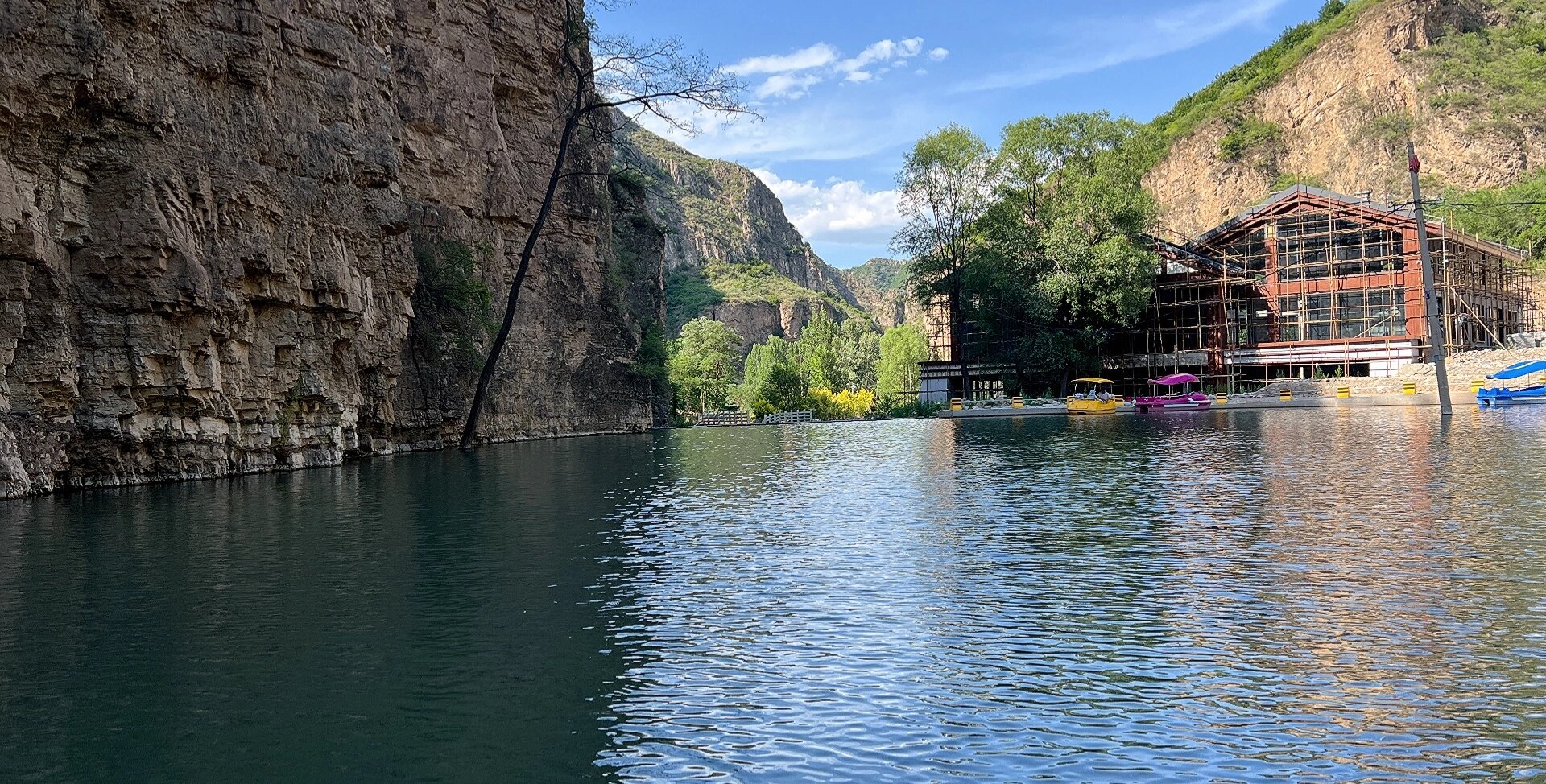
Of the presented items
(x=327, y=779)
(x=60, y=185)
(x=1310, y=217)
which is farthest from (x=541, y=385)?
(x=1310, y=217)

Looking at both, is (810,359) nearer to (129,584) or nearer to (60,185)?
(60,185)

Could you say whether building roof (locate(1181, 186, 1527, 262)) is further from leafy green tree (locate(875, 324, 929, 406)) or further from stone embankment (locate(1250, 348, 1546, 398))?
leafy green tree (locate(875, 324, 929, 406))

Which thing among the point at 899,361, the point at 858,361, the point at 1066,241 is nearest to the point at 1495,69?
the point at 899,361

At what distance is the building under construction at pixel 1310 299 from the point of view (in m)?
73.4

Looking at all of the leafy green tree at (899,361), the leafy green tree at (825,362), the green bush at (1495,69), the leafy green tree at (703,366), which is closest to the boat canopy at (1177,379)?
the leafy green tree at (825,362)

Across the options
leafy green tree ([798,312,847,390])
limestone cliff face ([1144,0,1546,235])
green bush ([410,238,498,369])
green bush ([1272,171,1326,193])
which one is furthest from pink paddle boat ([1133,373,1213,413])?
green bush ([1272,171,1326,193])

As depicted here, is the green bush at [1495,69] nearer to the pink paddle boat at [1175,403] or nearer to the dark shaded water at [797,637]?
the pink paddle boat at [1175,403]

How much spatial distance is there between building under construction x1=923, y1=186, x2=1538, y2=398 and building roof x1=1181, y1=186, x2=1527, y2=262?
96 millimetres

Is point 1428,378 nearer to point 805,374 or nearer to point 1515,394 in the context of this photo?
point 1515,394

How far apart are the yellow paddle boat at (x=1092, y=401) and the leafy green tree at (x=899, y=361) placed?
41.7 m

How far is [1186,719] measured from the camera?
7.85 metres

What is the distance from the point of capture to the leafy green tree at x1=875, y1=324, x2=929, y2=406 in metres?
120

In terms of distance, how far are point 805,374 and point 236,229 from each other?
3196 inches

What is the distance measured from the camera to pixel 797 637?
1072cm
